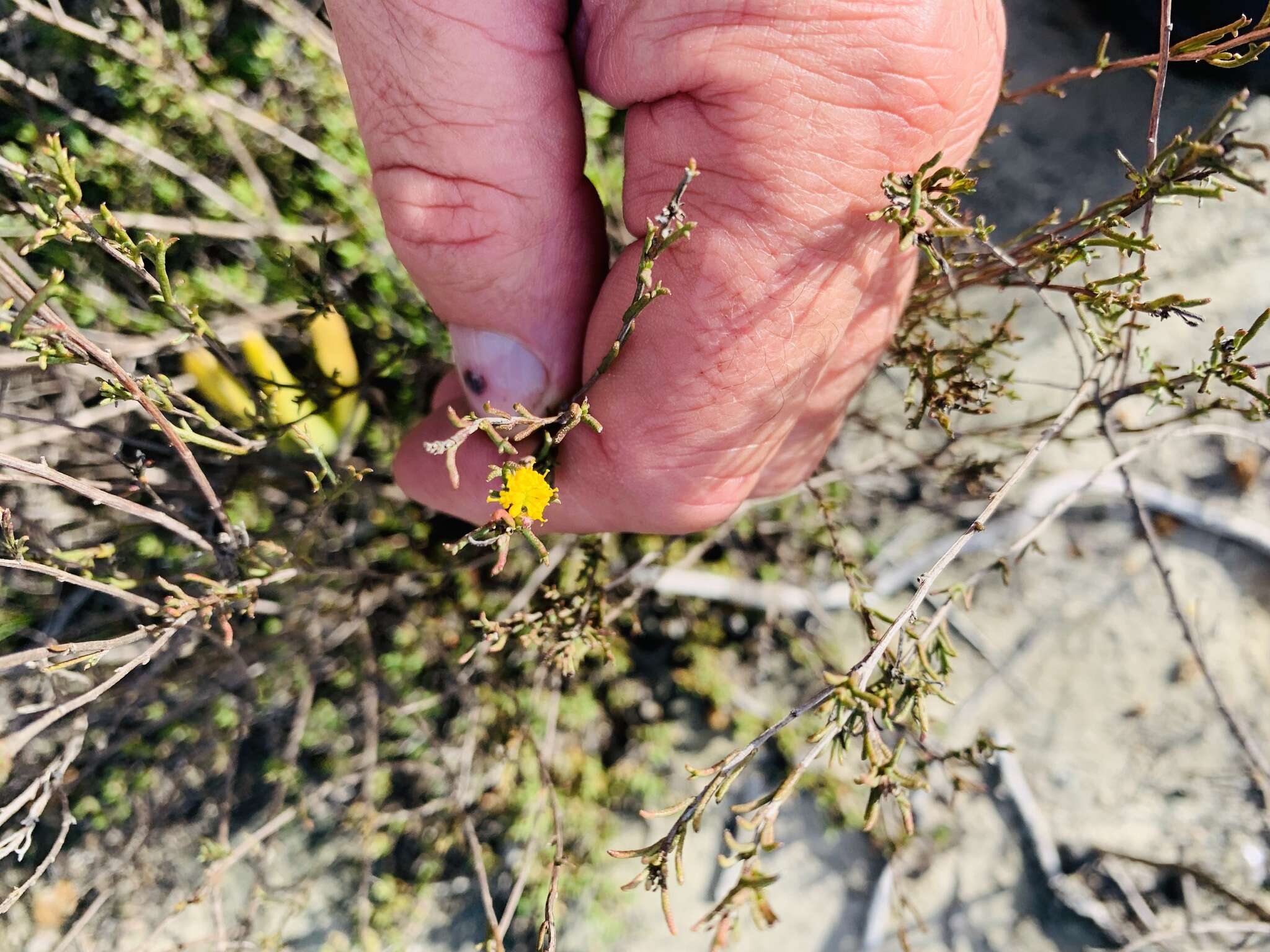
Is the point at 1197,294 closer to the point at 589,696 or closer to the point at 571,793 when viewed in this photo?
the point at 589,696

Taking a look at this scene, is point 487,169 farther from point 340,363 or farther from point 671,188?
point 340,363

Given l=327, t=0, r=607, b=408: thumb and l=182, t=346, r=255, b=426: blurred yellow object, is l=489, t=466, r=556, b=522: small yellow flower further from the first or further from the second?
l=182, t=346, r=255, b=426: blurred yellow object

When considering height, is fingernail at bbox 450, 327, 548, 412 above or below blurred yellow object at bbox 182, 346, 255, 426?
above

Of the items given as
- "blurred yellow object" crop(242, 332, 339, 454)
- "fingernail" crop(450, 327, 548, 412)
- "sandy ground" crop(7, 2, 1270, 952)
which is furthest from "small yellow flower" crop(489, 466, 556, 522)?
"sandy ground" crop(7, 2, 1270, 952)

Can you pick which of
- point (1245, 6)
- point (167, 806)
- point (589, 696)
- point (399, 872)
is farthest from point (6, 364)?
point (1245, 6)

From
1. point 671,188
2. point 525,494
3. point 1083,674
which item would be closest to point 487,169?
point 671,188

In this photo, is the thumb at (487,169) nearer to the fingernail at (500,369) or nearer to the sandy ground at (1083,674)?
the fingernail at (500,369)

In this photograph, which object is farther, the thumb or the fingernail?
the fingernail

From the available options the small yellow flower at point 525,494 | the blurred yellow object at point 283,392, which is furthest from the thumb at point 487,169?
the blurred yellow object at point 283,392
